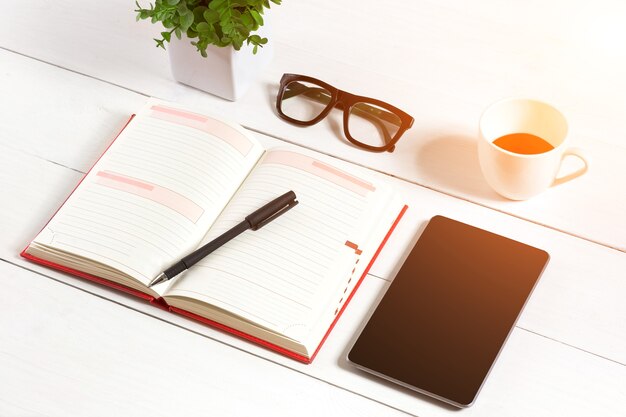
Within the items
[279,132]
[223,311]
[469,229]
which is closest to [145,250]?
[223,311]

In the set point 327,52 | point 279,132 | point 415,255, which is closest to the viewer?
point 415,255

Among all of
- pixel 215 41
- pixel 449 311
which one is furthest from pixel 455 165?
pixel 215 41

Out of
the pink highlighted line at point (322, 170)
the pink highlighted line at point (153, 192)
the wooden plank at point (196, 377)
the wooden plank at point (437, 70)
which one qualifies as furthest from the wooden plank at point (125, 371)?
the wooden plank at point (437, 70)

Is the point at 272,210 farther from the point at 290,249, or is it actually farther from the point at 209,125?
the point at 209,125

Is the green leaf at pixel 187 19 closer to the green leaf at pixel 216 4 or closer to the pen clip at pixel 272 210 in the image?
the green leaf at pixel 216 4

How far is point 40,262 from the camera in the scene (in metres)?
1.31

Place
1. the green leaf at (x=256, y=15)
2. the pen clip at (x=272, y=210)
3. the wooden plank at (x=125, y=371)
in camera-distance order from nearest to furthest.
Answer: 1. the wooden plank at (x=125, y=371)
2. the pen clip at (x=272, y=210)
3. the green leaf at (x=256, y=15)

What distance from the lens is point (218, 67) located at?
4.89ft

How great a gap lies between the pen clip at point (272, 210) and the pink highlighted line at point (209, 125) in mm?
120

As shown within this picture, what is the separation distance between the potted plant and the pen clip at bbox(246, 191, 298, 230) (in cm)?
25

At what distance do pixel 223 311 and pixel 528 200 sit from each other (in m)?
0.46

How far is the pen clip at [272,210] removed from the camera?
4.23 ft

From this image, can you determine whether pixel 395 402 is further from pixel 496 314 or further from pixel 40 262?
pixel 40 262

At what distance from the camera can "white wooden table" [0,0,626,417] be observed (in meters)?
1.20
